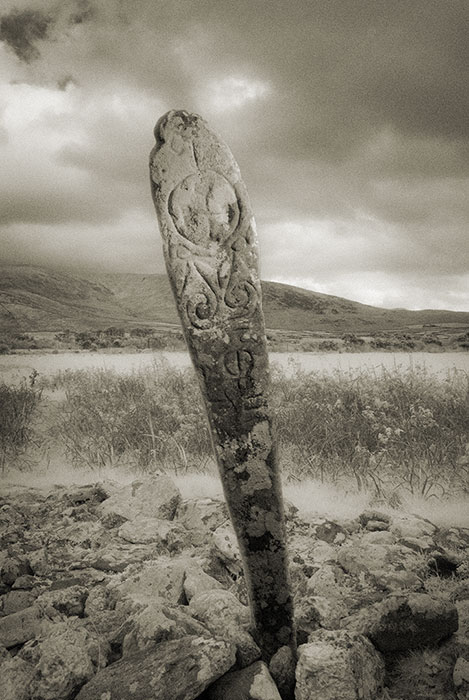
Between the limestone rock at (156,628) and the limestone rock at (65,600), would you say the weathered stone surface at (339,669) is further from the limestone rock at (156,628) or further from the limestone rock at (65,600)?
the limestone rock at (65,600)

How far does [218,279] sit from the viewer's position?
1887 millimetres

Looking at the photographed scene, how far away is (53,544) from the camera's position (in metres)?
3.70

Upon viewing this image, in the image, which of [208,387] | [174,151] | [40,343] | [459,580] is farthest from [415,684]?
[40,343]

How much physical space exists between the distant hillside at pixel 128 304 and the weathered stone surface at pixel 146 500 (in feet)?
230

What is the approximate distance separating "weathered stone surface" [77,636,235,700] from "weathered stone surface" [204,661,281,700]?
0.08m

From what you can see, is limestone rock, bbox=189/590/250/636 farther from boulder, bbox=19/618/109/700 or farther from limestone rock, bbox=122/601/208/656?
boulder, bbox=19/618/109/700

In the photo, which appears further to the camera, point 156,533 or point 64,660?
point 156,533

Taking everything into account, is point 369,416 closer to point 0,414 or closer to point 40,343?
point 0,414

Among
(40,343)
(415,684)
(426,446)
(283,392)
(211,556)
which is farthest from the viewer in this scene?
(40,343)

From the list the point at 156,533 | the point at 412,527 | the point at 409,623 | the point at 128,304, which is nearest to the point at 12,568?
the point at 156,533

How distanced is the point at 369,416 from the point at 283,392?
2281 millimetres

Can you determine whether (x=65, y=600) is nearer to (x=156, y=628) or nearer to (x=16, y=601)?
(x=16, y=601)

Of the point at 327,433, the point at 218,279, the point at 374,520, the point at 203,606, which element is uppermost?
the point at 218,279

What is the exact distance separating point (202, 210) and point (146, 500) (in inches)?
125
